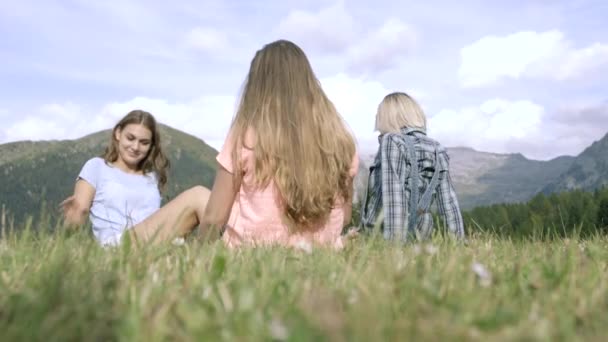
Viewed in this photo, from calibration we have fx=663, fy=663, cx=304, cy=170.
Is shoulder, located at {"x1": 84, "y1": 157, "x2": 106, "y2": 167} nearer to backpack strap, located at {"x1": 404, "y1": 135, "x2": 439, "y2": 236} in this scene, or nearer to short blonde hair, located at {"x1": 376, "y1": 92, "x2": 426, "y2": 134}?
short blonde hair, located at {"x1": 376, "y1": 92, "x2": 426, "y2": 134}

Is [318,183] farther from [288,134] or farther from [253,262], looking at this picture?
[253,262]

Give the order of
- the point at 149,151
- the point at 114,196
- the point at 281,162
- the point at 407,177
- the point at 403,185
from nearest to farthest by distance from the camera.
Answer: the point at 281,162, the point at 403,185, the point at 407,177, the point at 114,196, the point at 149,151

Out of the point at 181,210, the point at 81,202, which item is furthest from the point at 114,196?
the point at 181,210

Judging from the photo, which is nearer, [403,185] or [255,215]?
[255,215]

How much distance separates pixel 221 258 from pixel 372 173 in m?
5.23

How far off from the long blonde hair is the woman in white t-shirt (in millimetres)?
2415

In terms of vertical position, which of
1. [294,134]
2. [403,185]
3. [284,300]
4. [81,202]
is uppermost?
[294,134]

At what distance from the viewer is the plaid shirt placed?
23.9 ft


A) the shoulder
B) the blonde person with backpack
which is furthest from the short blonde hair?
the shoulder

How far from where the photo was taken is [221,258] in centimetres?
297

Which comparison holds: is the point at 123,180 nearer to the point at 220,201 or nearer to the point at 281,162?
the point at 220,201

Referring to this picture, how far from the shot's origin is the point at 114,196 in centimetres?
783

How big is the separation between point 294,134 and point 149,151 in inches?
150

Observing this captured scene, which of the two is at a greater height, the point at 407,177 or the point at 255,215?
the point at 407,177
